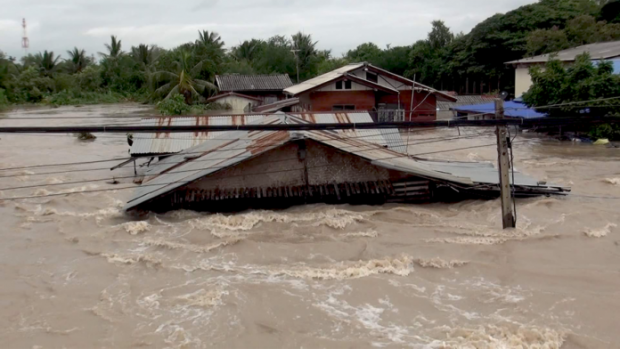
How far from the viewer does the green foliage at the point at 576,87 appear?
21.1 meters

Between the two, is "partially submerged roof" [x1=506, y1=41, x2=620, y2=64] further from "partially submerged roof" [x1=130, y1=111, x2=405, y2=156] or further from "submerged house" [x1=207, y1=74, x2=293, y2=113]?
"submerged house" [x1=207, y1=74, x2=293, y2=113]

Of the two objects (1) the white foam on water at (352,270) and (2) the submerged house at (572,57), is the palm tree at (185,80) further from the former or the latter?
(1) the white foam on water at (352,270)

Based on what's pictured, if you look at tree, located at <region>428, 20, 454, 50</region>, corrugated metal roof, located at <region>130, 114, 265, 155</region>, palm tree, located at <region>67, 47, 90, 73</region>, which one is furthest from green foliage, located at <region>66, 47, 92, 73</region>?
corrugated metal roof, located at <region>130, 114, 265, 155</region>

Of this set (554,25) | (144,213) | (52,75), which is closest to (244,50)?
(52,75)

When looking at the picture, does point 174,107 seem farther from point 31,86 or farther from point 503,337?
point 31,86

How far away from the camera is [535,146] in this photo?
22.0 meters

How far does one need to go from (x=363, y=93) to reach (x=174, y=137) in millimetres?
12519

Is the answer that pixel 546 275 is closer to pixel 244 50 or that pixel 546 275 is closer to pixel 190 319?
pixel 190 319

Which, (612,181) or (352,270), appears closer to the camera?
(352,270)

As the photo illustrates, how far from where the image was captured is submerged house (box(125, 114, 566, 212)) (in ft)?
36.4

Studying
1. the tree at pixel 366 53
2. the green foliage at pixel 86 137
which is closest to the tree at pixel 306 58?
the tree at pixel 366 53

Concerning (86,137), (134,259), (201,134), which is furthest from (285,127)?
(86,137)

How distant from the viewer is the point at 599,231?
10.2m

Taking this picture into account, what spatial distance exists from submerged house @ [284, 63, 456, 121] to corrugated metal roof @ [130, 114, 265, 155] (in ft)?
28.3
